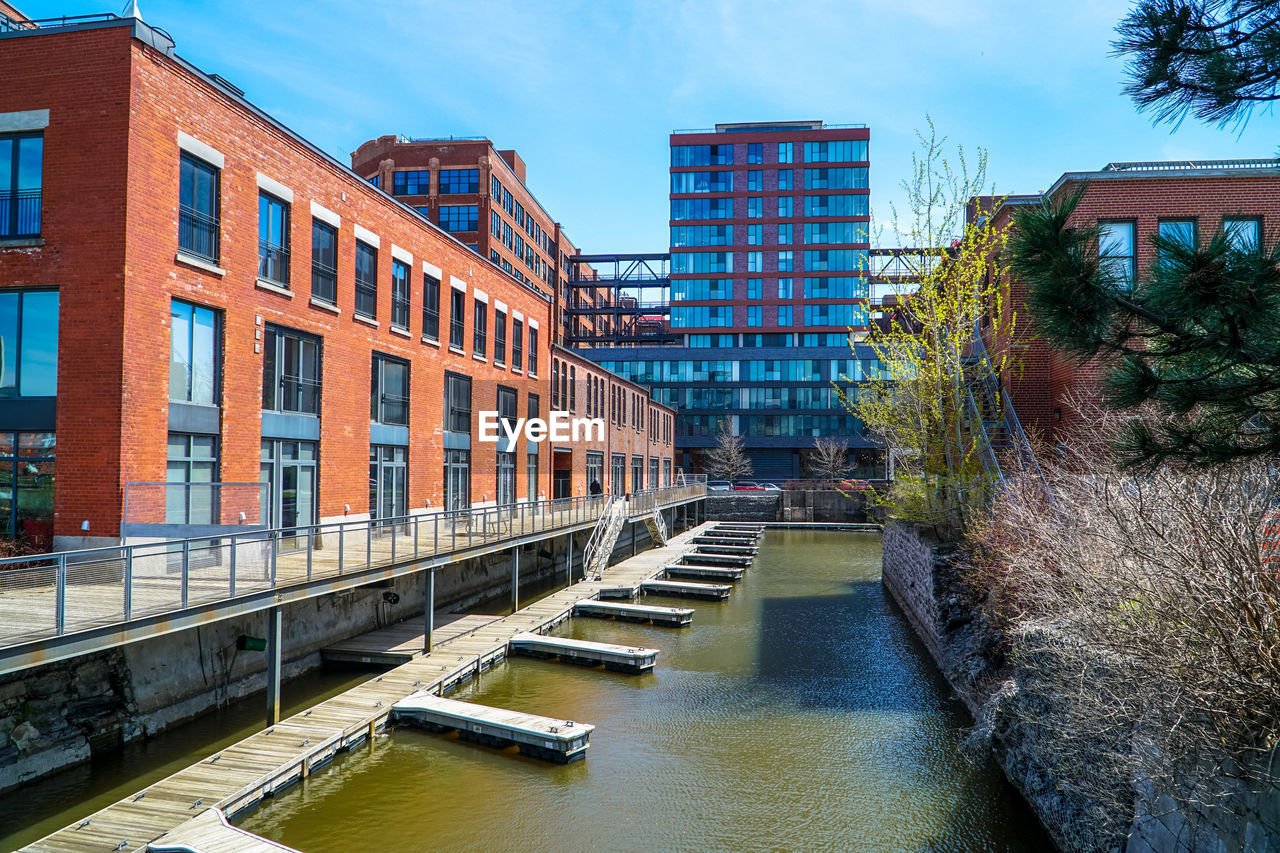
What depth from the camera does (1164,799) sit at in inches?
292

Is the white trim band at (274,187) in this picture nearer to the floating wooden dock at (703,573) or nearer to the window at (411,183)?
the floating wooden dock at (703,573)

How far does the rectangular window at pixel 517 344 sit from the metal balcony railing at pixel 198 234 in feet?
51.6

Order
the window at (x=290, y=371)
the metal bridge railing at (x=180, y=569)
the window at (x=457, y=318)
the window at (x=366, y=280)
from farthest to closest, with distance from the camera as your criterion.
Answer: the window at (x=457, y=318), the window at (x=366, y=280), the window at (x=290, y=371), the metal bridge railing at (x=180, y=569)

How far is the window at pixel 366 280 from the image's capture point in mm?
21453

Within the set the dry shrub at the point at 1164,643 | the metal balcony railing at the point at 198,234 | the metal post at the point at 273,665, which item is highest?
the metal balcony railing at the point at 198,234

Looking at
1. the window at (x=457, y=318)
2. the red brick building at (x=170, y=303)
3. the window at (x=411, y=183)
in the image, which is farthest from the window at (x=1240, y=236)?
the window at (x=411, y=183)

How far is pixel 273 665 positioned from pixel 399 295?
12.8 m

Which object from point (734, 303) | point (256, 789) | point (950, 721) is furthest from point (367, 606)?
point (734, 303)

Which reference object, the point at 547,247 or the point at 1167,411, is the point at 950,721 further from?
the point at 547,247

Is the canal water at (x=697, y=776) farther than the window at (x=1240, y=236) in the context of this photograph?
Yes

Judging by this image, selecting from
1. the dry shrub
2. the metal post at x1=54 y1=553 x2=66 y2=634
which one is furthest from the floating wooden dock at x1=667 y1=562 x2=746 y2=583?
the metal post at x1=54 y1=553 x2=66 y2=634

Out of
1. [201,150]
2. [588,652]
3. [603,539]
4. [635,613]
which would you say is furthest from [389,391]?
[603,539]

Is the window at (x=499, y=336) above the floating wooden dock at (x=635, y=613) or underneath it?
above

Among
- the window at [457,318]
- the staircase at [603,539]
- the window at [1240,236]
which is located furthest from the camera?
the staircase at [603,539]
